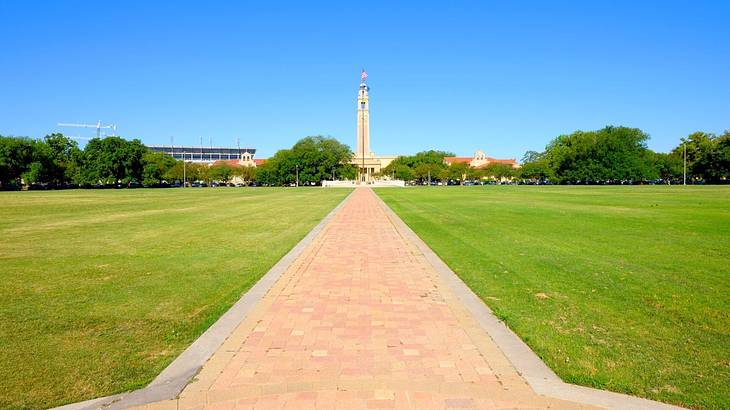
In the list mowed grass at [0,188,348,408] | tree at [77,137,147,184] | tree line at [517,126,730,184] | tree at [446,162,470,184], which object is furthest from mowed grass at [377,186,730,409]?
tree at [446,162,470,184]

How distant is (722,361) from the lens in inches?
181

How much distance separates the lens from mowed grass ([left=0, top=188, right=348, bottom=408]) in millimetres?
4320

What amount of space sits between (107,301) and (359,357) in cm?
432

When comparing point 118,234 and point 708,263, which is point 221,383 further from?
point 118,234

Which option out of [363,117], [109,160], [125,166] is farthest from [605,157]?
[109,160]

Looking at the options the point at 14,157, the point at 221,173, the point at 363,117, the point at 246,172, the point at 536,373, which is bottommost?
the point at 536,373

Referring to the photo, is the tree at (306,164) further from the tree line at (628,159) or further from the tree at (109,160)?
the tree line at (628,159)

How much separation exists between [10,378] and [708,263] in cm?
1151

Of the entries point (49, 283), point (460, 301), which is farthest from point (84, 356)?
point (460, 301)

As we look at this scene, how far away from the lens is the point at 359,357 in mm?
4734

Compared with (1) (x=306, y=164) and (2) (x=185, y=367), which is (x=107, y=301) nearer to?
(2) (x=185, y=367)

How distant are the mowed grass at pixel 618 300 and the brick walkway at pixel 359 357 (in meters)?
0.66

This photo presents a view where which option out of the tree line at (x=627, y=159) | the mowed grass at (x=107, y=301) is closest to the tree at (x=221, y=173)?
the tree line at (x=627, y=159)

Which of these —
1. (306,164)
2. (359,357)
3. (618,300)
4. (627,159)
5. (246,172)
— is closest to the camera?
(359,357)
